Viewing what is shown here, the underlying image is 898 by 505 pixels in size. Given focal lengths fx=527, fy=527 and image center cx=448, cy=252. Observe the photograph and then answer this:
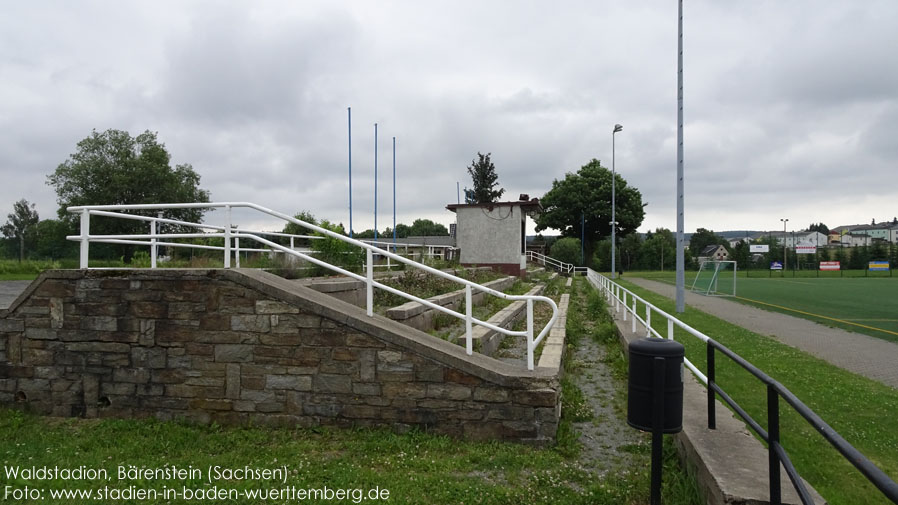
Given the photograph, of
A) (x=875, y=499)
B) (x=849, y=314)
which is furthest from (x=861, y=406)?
(x=849, y=314)

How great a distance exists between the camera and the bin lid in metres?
3.45

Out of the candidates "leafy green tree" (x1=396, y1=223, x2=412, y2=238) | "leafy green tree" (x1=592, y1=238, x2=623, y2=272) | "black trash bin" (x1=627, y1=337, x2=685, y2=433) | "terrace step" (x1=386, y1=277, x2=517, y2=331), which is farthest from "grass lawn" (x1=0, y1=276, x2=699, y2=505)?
"leafy green tree" (x1=396, y1=223, x2=412, y2=238)

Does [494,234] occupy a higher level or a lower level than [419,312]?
higher

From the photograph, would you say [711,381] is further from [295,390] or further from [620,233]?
[620,233]

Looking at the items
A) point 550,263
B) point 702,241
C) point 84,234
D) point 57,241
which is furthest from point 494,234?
point 702,241

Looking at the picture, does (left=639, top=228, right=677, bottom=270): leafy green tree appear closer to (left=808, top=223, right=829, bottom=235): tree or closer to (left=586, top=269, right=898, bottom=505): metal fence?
(left=586, top=269, right=898, bottom=505): metal fence

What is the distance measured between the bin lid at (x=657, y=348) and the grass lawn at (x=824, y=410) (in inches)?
58.8

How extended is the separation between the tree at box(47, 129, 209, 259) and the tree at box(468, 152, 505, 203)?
81.8ft

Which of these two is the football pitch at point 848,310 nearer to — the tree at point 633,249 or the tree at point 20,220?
the tree at point 633,249

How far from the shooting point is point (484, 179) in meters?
51.9

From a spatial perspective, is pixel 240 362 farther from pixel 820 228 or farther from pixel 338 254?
pixel 820 228

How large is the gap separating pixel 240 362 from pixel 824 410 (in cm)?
605

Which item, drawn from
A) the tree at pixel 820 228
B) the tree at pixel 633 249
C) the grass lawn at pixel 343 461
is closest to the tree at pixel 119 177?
the grass lawn at pixel 343 461

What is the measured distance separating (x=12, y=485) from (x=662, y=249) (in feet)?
210
